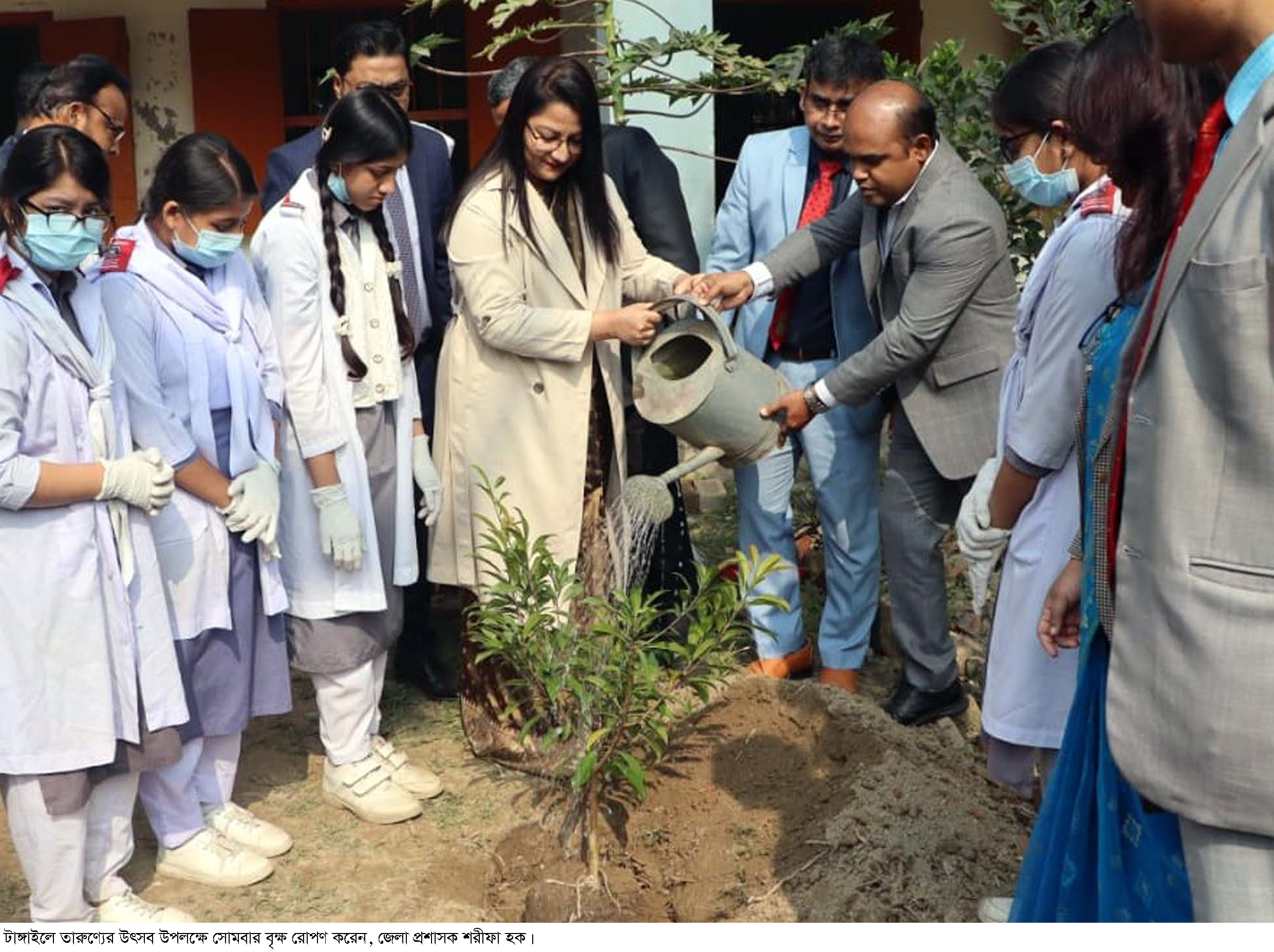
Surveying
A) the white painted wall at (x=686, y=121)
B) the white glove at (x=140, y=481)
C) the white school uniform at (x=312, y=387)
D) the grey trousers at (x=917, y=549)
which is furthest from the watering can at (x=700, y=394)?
the white painted wall at (x=686, y=121)

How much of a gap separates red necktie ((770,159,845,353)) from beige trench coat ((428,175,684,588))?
59 cm

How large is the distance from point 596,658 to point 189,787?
1.04 m

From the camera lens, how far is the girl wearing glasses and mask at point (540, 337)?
3812mm

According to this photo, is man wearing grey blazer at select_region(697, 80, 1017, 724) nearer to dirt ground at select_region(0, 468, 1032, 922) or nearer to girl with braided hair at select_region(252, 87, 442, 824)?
dirt ground at select_region(0, 468, 1032, 922)

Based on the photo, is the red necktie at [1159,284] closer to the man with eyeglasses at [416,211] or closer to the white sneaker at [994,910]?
the white sneaker at [994,910]

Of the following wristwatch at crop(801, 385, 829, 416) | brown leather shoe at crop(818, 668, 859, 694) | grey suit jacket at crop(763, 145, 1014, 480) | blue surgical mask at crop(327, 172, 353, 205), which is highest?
blue surgical mask at crop(327, 172, 353, 205)

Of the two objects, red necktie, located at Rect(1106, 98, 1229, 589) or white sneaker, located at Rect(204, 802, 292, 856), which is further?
white sneaker, located at Rect(204, 802, 292, 856)

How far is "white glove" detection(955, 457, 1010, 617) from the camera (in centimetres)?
307

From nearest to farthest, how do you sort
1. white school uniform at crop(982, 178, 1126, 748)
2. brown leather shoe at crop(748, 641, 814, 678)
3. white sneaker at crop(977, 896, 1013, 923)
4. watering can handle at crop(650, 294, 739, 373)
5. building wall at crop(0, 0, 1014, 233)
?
1. white school uniform at crop(982, 178, 1126, 748)
2. white sneaker at crop(977, 896, 1013, 923)
3. watering can handle at crop(650, 294, 739, 373)
4. brown leather shoe at crop(748, 641, 814, 678)
5. building wall at crop(0, 0, 1014, 233)

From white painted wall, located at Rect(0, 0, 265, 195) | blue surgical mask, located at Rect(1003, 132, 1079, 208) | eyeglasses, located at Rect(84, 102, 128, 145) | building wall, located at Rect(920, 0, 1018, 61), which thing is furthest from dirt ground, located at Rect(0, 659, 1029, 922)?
building wall, located at Rect(920, 0, 1018, 61)

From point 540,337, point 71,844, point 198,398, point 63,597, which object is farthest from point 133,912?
point 540,337

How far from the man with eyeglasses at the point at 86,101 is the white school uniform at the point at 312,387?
71 centimetres

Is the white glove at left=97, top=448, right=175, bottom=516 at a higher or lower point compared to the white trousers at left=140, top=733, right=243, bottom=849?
higher

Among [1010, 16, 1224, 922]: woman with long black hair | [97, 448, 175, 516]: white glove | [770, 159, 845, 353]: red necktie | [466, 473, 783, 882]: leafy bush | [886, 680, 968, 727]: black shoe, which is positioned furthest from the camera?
[770, 159, 845, 353]: red necktie
